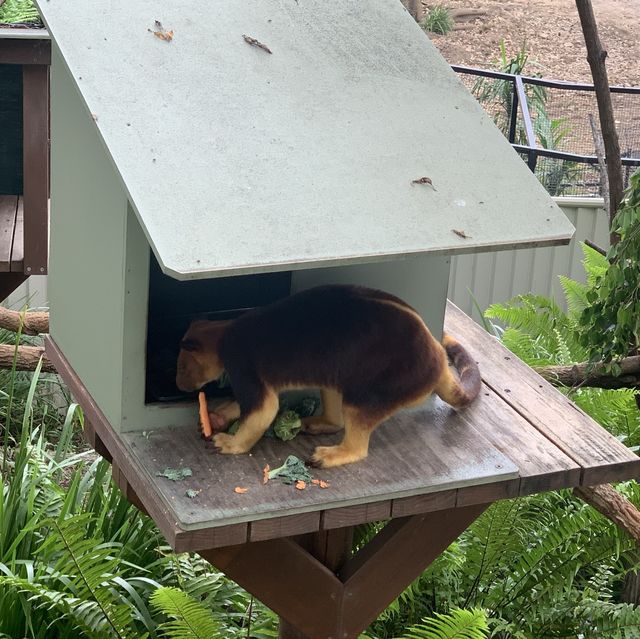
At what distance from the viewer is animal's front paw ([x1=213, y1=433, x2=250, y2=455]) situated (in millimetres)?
2363

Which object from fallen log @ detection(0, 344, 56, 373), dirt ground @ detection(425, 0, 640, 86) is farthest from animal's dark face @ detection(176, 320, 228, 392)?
dirt ground @ detection(425, 0, 640, 86)

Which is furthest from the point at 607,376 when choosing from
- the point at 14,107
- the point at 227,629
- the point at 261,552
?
the point at 14,107

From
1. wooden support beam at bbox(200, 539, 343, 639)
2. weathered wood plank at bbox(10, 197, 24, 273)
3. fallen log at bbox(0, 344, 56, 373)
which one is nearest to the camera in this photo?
wooden support beam at bbox(200, 539, 343, 639)

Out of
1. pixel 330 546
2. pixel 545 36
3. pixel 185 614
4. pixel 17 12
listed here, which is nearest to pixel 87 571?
pixel 185 614

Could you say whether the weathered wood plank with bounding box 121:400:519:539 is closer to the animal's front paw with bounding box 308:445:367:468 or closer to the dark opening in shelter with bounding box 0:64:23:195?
the animal's front paw with bounding box 308:445:367:468

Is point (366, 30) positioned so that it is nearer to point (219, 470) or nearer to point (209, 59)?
point (209, 59)

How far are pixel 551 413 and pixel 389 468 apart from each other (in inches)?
26.6

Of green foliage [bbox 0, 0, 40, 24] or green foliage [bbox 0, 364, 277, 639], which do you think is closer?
green foliage [bbox 0, 364, 277, 639]

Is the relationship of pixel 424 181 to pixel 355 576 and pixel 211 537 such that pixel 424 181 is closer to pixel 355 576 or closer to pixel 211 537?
pixel 211 537

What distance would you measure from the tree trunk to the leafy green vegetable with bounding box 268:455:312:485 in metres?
2.41

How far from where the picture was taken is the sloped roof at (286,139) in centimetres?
204

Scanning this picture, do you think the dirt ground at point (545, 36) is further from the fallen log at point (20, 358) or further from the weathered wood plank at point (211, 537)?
the weathered wood plank at point (211, 537)

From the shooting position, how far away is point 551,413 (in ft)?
9.32

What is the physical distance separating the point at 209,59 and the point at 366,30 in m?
0.50
